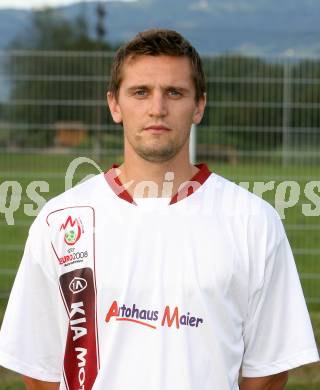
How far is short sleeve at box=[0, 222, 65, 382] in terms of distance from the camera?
2.90 m

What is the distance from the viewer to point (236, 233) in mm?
2822

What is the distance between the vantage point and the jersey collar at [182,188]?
115 inches

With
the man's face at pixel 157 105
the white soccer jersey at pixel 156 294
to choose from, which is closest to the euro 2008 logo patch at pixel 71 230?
the white soccer jersey at pixel 156 294

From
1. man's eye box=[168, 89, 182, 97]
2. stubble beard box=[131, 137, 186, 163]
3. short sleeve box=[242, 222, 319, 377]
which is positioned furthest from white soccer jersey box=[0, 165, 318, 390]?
man's eye box=[168, 89, 182, 97]

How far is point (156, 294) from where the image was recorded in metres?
2.78

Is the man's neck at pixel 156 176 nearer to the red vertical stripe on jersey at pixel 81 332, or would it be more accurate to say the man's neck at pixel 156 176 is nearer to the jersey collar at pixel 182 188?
the jersey collar at pixel 182 188

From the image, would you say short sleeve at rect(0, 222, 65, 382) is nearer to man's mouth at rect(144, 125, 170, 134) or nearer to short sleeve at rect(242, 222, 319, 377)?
man's mouth at rect(144, 125, 170, 134)

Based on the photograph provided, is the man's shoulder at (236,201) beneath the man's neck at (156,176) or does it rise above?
beneath

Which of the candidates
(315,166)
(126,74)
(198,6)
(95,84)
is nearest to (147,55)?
(126,74)

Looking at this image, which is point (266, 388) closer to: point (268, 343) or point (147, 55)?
point (268, 343)

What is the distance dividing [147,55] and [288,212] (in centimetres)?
723

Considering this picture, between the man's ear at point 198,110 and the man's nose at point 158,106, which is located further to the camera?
the man's ear at point 198,110

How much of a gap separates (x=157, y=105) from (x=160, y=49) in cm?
18

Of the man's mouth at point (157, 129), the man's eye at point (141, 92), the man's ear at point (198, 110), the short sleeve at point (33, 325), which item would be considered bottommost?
the short sleeve at point (33, 325)
